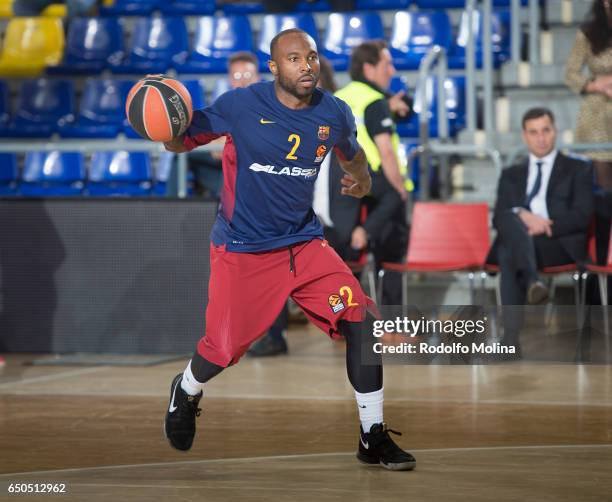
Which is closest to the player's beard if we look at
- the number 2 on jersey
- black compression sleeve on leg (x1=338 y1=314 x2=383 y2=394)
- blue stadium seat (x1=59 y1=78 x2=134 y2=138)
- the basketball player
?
the basketball player

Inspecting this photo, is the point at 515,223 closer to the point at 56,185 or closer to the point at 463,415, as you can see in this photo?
the point at 463,415

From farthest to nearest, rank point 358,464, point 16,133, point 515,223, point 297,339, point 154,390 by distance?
point 16,133, point 297,339, point 515,223, point 154,390, point 358,464

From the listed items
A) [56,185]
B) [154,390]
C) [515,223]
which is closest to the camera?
[154,390]

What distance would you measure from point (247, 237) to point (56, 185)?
282 inches

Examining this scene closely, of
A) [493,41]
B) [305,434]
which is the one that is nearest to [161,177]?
[493,41]

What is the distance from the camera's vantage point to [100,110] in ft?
42.2

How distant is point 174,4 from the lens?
13.7 meters

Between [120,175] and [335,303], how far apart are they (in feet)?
22.9

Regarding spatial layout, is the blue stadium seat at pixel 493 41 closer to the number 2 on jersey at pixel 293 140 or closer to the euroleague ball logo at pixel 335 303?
the number 2 on jersey at pixel 293 140

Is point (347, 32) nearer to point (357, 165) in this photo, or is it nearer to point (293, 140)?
point (357, 165)

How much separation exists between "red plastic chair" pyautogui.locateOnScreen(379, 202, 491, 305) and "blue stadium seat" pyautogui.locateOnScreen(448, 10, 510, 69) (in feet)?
9.18

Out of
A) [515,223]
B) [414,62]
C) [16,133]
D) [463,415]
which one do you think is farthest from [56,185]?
[463,415]

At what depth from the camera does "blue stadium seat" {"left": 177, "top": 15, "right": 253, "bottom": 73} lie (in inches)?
505

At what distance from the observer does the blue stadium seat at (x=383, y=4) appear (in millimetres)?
12947
